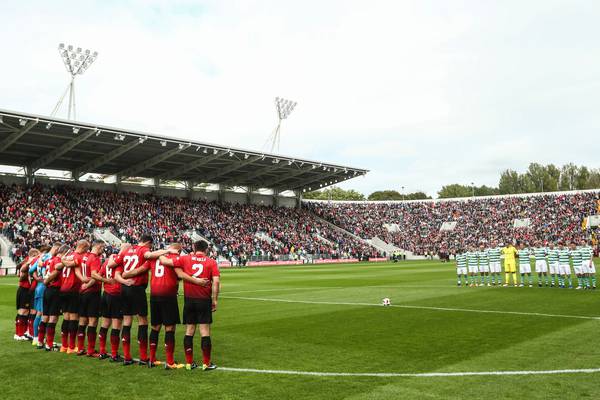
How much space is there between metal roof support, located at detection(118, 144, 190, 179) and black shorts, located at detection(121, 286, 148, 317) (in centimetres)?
3806

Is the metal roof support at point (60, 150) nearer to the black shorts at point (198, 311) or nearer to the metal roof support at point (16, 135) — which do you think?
the metal roof support at point (16, 135)

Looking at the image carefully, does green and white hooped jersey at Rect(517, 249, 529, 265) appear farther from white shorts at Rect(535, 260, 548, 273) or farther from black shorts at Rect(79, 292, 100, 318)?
black shorts at Rect(79, 292, 100, 318)

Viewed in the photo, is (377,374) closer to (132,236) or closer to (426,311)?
(426,311)

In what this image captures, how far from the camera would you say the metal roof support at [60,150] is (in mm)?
39938

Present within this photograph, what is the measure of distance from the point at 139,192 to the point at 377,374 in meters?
52.5

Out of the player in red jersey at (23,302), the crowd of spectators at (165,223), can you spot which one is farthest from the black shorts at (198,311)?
the crowd of spectators at (165,223)

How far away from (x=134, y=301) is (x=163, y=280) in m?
0.75

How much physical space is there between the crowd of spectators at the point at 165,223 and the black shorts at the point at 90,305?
29.7 metres

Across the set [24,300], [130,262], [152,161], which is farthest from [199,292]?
[152,161]

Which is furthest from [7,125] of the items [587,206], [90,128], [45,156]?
[587,206]

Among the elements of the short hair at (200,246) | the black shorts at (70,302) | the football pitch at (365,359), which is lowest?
the football pitch at (365,359)

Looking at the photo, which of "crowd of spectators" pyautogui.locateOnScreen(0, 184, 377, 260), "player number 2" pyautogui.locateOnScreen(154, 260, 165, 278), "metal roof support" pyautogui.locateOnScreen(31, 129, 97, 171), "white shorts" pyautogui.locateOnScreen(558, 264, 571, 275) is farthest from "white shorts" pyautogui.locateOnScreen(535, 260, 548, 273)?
"metal roof support" pyautogui.locateOnScreen(31, 129, 97, 171)

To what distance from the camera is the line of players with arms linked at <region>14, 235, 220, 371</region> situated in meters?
8.08

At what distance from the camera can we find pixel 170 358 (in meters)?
8.25
